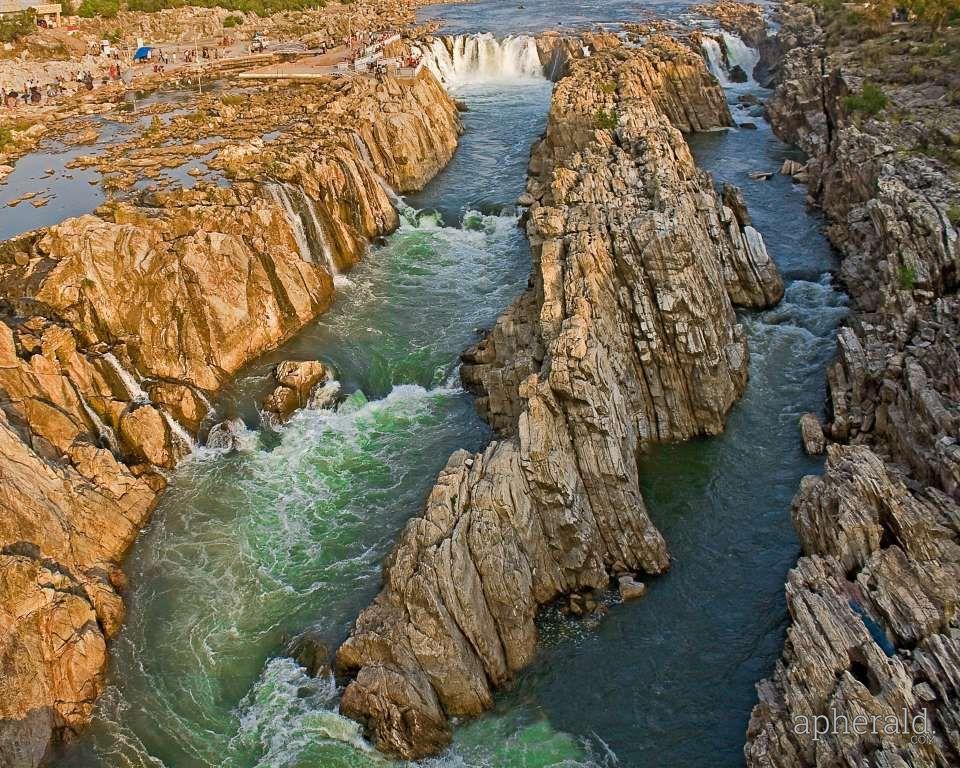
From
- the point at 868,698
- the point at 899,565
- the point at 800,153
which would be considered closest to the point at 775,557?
the point at 899,565

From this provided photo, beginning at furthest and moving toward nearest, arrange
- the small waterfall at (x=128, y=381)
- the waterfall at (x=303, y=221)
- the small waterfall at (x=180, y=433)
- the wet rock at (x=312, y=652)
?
the waterfall at (x=303, y=221) → the small waterfall at (x=128, y=381) → the small waterfall at (x=180, y=433) → the wet rock at (x=312, y=652)

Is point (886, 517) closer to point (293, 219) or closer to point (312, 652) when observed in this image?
point (312, 652)

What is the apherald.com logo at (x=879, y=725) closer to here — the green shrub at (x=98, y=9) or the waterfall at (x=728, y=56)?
the waterfall at (x=728, y=56)

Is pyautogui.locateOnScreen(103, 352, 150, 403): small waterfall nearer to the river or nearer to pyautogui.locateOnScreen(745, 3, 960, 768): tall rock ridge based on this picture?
the river

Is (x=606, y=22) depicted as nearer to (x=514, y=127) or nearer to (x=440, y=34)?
(x=440, y=34)

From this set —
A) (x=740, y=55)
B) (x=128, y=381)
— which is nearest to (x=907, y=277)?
(x=128, y=381)

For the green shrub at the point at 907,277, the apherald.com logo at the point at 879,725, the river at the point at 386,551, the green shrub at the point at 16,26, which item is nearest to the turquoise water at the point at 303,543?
the river at the point at 386,551
